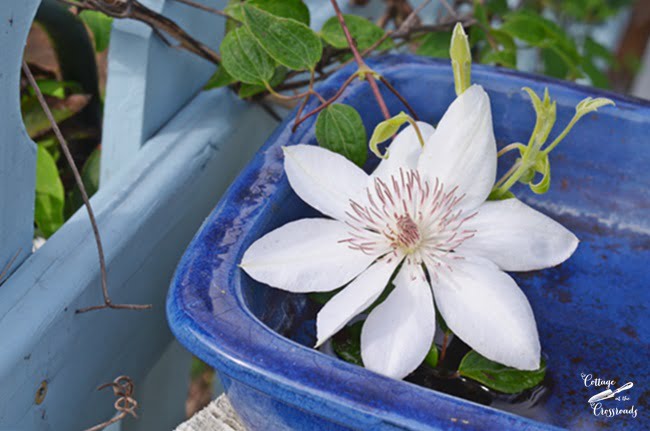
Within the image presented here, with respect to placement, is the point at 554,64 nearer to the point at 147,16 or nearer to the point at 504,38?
the point at 504,38

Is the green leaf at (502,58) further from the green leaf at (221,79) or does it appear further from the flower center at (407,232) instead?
the flower center at (407,232)

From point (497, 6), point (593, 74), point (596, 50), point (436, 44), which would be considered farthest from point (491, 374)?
point (596, 50)

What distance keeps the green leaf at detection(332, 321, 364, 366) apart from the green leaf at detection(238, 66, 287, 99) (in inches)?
12.0

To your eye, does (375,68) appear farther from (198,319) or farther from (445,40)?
(198,319)

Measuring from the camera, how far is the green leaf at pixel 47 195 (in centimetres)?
81

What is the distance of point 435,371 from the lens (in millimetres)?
634

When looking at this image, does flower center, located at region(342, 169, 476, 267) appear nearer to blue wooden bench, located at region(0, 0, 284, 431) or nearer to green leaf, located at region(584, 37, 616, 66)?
blue wooden bench, located at region(0, 0, 284, 431)

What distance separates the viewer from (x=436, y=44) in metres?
0.99

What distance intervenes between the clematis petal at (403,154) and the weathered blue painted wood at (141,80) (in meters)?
0.29

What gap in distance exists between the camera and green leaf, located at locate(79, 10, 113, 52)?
33.2 inches

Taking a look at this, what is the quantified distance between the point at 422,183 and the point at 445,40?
0.43 meters

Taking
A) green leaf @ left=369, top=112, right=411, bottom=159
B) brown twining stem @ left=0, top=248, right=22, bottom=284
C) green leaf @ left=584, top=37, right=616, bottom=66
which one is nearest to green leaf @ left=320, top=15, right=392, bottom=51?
green leaf @ left=369, top=112, right=411, bottom=159

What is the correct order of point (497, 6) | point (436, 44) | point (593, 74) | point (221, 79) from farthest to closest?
point (497, 6) < point (593, 74) < point (436, 44) < point (221, 79)

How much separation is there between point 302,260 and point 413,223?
83 millimetres
